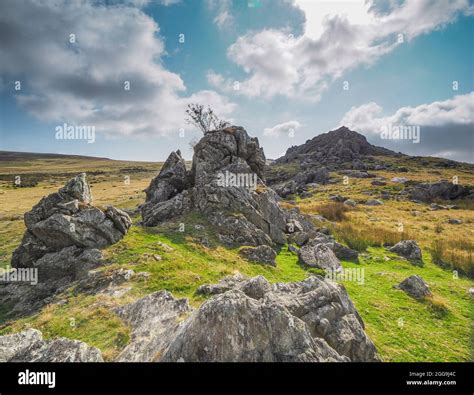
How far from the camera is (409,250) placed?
89.0 feet

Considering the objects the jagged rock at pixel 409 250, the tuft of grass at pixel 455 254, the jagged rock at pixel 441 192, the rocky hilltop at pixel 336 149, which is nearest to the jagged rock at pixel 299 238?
the jagged rock at pixel 409 250

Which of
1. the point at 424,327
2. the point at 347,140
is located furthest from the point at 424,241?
the point at 347,140

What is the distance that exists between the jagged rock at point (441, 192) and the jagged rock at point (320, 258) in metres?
57.6

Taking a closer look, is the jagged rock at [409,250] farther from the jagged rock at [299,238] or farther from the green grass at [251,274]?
the jagged rock at [299,238]

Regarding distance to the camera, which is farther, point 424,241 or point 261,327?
point 424,241

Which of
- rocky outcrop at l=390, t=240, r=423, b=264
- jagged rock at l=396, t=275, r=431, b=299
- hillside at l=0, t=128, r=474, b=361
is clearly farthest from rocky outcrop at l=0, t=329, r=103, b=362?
rocky outcrop at l=390, t=240, r=423, b=264

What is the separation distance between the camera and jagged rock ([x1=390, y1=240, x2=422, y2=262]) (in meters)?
26.3

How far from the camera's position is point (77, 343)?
8.58 meters

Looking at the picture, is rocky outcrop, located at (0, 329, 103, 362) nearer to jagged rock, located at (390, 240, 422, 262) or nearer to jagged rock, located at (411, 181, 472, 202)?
jagged rock, located at (390, 240, 422, 262)

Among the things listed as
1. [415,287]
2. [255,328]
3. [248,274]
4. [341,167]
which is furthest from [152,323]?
[341,167]

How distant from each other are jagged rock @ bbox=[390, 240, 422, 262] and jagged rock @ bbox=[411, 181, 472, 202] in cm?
4797

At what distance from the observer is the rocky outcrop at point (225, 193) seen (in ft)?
87.2
